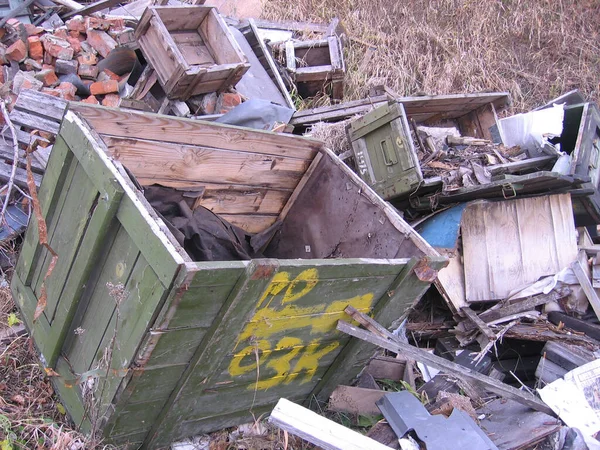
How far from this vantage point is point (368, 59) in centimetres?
756

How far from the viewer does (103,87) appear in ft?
16.8

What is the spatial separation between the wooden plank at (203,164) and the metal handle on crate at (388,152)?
1.12 meters

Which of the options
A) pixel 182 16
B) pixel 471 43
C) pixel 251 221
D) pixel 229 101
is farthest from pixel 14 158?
pixel 471 43

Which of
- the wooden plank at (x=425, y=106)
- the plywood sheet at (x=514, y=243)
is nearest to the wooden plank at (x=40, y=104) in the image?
the wooden plank at (x=425, y=106)

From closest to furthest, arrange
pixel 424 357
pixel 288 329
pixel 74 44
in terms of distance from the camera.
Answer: pixel 288 329 < pixel 424 357 < pixel 74 44

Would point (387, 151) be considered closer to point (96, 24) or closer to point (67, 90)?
point (67, 90)

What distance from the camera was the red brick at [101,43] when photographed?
18.0 ft

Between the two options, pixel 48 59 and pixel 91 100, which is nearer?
pixel 91 100

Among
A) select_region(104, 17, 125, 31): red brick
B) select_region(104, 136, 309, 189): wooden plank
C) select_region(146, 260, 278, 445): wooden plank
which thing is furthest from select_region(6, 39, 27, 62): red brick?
select_region(146, 260, 278, 445): wooden plank

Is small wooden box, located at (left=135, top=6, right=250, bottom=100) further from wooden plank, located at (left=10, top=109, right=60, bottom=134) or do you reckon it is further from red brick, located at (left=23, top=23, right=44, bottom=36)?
red brick, located at (left=23, top=23, right=44, bottom=36)

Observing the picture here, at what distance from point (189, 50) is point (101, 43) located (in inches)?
36.8

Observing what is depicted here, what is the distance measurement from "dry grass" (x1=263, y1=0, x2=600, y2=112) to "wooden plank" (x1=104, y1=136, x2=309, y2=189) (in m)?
3.68

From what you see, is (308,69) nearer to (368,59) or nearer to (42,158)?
(368,59)

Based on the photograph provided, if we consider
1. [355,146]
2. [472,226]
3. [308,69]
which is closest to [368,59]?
[308,69]
